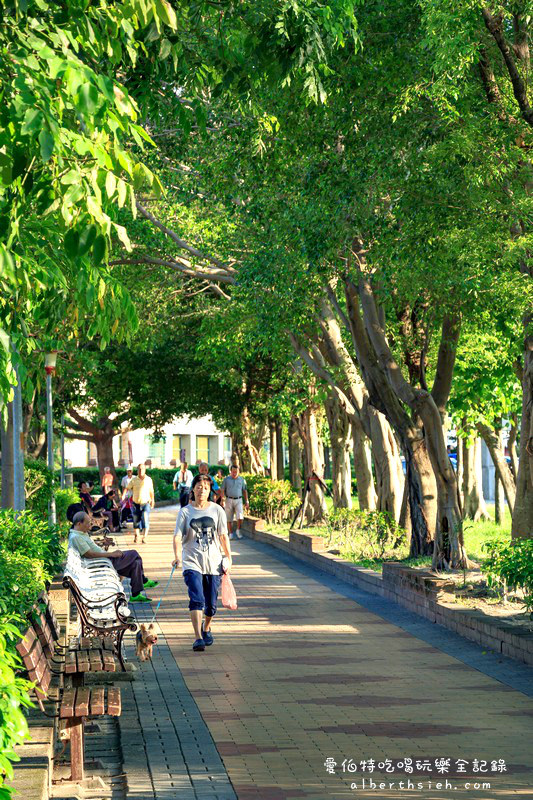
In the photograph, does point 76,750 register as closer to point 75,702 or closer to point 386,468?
point 75,702

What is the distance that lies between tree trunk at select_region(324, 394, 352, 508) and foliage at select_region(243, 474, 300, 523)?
4.29 m

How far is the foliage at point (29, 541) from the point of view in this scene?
36.9 ft

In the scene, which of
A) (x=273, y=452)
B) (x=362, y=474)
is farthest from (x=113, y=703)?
(x=273, y=452)

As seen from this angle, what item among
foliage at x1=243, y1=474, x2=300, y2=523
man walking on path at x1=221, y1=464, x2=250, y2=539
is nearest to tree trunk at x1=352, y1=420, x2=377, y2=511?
man walking on path at x1=221, y1=464, x2=250, y2=539

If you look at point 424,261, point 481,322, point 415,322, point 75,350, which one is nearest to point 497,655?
point 424,261

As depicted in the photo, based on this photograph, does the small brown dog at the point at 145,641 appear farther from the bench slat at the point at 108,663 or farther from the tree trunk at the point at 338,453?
the tree trunk at the point at 338,453

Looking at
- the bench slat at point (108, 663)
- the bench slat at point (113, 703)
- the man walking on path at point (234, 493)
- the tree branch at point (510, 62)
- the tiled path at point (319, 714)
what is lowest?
the tiled path at point (319, 714)

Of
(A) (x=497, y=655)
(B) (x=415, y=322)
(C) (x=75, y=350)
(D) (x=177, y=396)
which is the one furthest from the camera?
(D) (x=177, y=396)

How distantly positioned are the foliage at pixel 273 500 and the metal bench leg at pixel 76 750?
26.0 metres

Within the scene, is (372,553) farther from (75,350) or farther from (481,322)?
(75,350)

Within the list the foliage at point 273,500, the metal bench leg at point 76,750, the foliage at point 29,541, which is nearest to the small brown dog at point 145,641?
the foliage at point 29,541

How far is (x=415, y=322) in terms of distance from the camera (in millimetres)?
19938

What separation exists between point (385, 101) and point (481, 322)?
535 centimetres

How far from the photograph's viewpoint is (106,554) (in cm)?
1327
